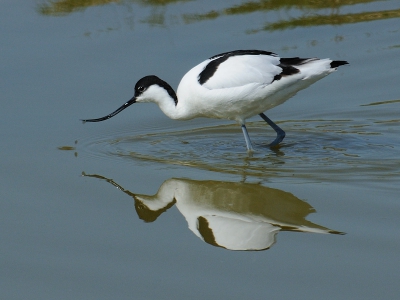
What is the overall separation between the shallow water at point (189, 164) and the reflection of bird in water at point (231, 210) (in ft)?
0.07

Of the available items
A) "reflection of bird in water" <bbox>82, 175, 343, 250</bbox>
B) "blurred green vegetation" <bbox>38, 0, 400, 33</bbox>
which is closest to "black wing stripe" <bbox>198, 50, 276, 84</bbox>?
"reflection of bird in water" <bbox>82, 175, 343, 250</bbox>

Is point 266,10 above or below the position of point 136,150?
above

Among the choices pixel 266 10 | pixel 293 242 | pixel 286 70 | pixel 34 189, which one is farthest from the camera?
pixel 266 10

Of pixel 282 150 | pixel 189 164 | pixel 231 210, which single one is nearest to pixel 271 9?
pixel 282 150

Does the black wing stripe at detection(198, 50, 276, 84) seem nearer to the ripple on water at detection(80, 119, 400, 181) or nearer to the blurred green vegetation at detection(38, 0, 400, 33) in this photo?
the ripple on water at detection(80, 119, 400, 181)

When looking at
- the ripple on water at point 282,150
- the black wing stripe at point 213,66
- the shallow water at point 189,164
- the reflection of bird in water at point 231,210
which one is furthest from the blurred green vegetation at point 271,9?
the reflection of bird in water at point 231,210

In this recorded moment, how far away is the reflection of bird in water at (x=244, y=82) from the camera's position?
6.74 m

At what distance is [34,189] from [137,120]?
214cm

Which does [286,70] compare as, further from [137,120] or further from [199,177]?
[137,120]

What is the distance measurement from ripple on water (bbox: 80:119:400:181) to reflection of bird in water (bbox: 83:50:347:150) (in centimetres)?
36

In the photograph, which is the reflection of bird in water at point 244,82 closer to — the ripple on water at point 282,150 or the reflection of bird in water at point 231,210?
the ripple on water at point 282,150

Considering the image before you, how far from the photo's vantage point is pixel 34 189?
5926mm

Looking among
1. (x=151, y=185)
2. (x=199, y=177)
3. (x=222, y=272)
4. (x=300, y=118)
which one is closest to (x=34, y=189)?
(x=151, y=185)

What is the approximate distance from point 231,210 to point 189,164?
45.8 inches
